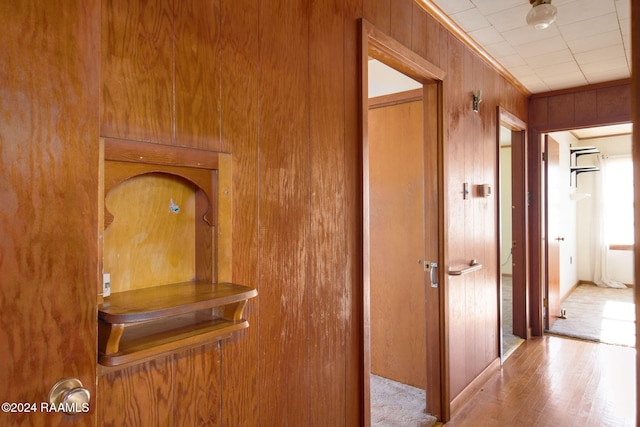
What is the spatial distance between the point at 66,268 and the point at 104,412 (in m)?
0.43

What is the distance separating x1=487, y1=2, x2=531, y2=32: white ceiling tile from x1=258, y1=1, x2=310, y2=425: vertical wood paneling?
5.08 feet

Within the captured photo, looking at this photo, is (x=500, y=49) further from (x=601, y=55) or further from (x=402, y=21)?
(x=402, y=21)

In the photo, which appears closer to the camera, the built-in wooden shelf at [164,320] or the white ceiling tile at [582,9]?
the built-in wooden shelf at [164,320]

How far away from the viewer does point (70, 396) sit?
691 millimetres

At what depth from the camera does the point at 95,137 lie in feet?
2.46

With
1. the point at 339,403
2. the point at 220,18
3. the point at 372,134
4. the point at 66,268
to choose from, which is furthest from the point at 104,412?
the point at 372,134

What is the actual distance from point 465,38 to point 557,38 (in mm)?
677

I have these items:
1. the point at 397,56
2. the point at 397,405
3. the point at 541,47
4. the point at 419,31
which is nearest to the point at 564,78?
the point at 541,47

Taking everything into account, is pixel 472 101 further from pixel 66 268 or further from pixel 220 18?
pixel 66 268

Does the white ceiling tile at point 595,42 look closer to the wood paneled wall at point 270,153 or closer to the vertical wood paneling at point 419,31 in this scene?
the vertical wood paneling at point 419,31

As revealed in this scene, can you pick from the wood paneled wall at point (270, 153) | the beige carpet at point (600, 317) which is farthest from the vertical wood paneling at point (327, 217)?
the beige carpet at point (600, 317)

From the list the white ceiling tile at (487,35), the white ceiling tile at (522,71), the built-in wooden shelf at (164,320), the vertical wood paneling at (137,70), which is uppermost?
the white ceiling tile at (522,71)

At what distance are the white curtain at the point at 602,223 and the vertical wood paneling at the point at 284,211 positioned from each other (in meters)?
6.93

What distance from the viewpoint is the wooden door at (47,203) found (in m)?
0.63
